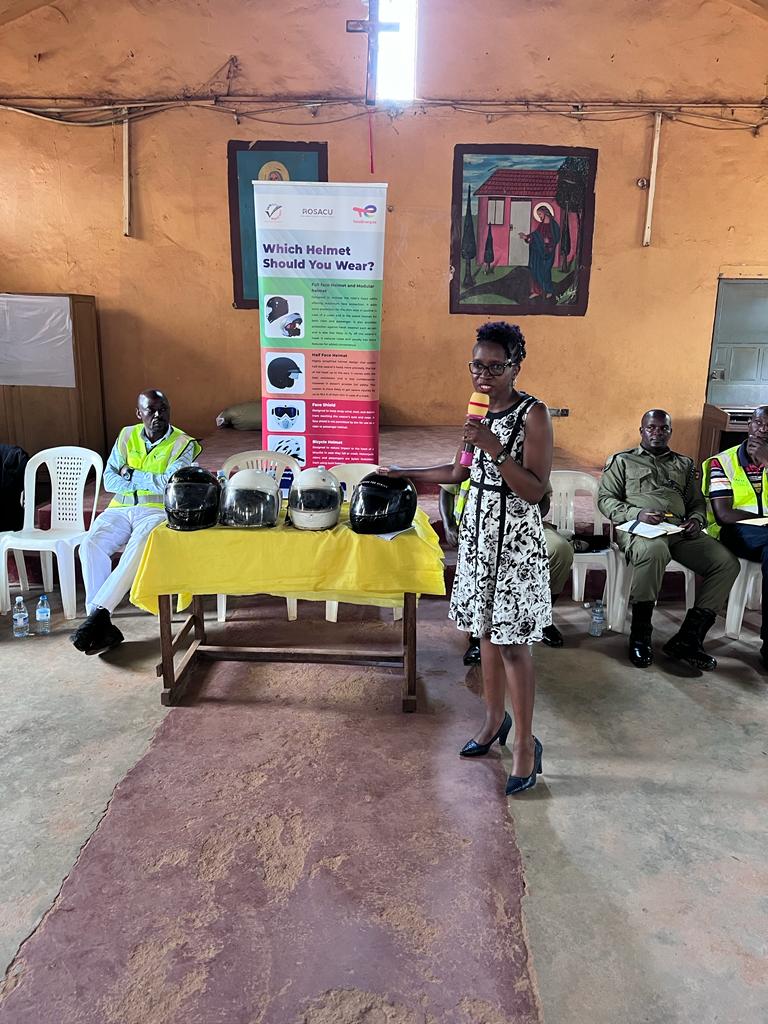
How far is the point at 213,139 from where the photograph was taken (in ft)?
24.3

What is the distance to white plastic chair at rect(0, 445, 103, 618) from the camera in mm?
4371

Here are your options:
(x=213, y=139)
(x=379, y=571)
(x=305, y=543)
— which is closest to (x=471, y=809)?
(x=379, y=571)

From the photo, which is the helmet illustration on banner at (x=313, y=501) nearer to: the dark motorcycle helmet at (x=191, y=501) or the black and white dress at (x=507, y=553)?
the dark motorcycle helmet at (x=191, y=501)

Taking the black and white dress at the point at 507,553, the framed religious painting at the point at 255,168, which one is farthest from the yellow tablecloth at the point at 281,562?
the framed religious painting at the point at 255,168

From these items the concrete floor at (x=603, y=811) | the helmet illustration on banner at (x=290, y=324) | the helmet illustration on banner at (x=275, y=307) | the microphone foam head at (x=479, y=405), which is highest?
the helmet illustration on banner at (x=275, y=307)

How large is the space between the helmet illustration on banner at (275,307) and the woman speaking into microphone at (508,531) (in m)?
1.90

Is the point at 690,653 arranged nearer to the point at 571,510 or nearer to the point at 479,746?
the point at 571,510

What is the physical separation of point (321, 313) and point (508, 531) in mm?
2106

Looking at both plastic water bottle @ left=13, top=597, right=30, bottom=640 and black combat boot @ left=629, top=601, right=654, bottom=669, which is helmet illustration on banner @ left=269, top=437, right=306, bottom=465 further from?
black combat boot @ left=629, top=601, right=654, bottom=669

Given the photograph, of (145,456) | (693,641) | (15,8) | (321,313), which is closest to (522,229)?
(321,313)

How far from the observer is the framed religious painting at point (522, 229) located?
24.6 feet

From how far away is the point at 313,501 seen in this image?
3.29 metres

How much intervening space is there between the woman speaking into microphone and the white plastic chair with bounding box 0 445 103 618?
9.03ft

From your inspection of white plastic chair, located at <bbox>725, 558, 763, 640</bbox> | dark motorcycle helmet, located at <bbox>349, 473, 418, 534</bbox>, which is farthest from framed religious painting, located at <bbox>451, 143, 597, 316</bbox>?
dark motorcycle helmet, located at <bbox>349, 473, 418, 534</bbox>
